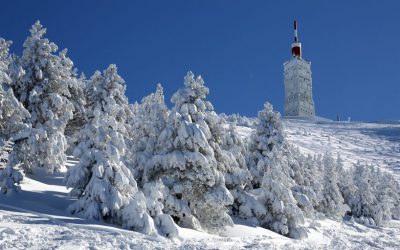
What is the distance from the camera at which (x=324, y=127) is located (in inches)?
6949

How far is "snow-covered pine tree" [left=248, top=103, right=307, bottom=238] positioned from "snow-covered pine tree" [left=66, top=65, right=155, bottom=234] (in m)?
11.8

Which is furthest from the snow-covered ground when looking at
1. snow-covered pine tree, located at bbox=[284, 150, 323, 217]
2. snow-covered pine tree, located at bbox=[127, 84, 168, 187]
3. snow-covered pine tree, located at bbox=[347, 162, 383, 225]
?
snow-covered pine tree, located at bbox=[347, 162, 383, 225]

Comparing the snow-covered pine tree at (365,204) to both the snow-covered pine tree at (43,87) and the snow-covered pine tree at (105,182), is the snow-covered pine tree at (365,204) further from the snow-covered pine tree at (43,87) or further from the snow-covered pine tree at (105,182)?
the snow-covered pine tree at (105,182)

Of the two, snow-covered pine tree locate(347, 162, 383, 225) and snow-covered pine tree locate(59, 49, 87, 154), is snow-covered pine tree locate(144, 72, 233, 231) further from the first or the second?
snow-covered pine tree locate(347, 162, 383, 225)

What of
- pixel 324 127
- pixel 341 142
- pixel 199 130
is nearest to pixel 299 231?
pixel 199 130

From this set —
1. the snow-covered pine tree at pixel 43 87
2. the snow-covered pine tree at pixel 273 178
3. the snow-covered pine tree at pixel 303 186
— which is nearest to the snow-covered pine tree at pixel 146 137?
the snow-covered pine tree at pixel 43 87

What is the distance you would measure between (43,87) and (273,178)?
16.3 metres

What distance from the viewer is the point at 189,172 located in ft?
84.4

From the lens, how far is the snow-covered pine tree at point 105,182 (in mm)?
20047

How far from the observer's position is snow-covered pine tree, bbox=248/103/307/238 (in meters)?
30.9

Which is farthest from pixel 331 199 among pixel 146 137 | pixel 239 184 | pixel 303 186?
pixel 146 137

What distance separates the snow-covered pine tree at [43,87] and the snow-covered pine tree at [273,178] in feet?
43.2

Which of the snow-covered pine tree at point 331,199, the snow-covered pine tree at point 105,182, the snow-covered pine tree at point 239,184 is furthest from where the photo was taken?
the snow-covered pine tree at point 331,199

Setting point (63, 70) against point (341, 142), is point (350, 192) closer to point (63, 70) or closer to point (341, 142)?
point (63, 70)
